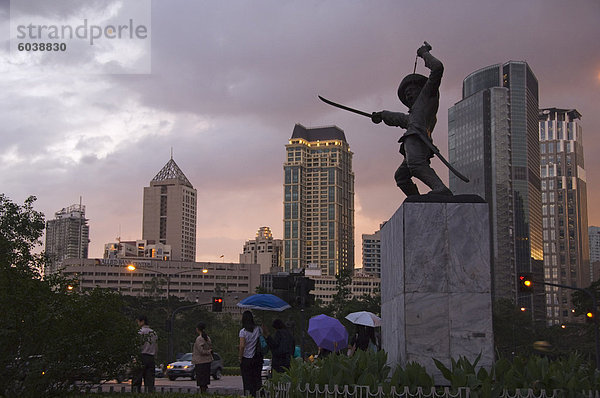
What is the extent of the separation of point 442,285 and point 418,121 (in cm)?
267

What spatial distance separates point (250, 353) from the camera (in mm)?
14062

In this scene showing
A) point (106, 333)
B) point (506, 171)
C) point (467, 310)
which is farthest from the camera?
point (506, 171)

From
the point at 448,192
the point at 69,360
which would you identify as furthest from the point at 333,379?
the point at 69,360

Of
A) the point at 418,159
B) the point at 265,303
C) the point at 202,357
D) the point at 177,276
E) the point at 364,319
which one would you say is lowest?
the point at 202,357

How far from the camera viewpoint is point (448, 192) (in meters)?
10.5

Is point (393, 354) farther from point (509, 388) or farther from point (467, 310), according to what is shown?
point (509, 388)

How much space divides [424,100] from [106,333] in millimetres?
6209

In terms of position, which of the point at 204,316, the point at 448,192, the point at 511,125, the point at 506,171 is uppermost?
the point at 511,125

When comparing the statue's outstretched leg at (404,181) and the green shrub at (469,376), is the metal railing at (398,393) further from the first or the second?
the statue's outstretched leg at (404,181)

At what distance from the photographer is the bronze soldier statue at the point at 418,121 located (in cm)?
1099

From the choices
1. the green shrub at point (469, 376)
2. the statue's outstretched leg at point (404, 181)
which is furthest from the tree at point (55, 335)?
the statue's outstretched leg at point (404, 181)

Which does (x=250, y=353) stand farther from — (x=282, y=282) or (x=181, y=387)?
(x=282, y=282)

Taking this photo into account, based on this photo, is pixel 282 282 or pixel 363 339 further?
pixel 282 282

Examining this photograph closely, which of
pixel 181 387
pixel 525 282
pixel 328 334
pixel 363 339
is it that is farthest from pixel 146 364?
pixel 525 282
